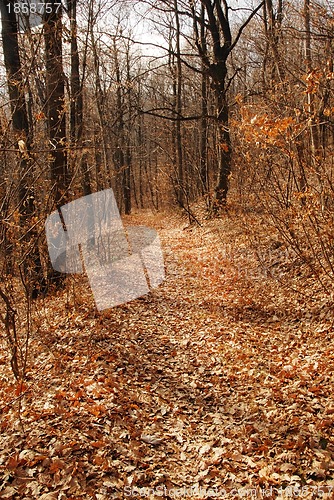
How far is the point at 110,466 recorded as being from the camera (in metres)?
3.46

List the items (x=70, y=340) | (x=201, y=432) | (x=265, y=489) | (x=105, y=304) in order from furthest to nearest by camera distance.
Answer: (x=105, y=304) → (x=70, y=340) → (x=201, y=432) → (x=265, y=489)

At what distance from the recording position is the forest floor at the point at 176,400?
3309mm

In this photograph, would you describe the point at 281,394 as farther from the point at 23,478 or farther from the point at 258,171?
the point at 258,171

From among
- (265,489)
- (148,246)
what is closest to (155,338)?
(265,489)

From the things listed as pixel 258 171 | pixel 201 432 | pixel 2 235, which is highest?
pixel 258 171

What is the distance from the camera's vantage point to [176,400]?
14.9 feet

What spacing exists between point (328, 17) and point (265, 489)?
7.50 metres

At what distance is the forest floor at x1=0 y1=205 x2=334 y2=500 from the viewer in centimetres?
331

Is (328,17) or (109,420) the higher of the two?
(328,17)

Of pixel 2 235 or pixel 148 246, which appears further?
pixel 148 246

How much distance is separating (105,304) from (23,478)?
4.08 m

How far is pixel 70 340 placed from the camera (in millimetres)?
5938

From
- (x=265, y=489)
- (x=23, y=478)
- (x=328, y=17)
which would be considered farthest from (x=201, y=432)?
(x=328, y=17)

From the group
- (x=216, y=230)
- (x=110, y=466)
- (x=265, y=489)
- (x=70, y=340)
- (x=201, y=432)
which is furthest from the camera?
(x=216, y=230)
